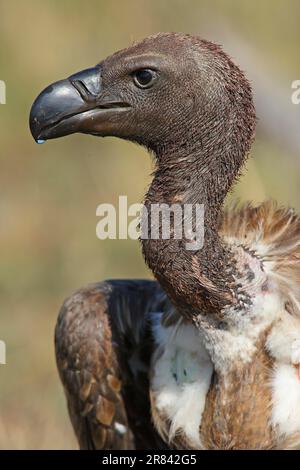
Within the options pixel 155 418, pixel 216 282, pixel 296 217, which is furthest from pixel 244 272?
pixel 155 418

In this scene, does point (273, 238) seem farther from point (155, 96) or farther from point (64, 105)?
point (64, 105)

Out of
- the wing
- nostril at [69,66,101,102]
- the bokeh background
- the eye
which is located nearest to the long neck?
the eye

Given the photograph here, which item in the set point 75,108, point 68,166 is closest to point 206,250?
point 75,108

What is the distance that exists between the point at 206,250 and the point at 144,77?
76 centimetres

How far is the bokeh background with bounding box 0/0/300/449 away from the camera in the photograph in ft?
28.3

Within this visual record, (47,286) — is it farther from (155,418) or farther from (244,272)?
(244,272)

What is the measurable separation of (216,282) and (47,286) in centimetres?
454

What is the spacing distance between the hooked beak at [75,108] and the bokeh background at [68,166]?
2.27 meters

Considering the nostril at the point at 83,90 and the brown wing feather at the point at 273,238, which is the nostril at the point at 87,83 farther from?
the brown wing feather at the point at 273,238

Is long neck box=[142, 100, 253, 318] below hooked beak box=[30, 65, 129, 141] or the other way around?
below

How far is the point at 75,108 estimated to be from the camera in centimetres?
527

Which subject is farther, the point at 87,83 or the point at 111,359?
the point at 111,359

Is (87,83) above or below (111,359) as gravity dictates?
above

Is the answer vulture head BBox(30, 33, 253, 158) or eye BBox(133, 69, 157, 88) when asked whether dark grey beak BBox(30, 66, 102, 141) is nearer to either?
vulture head BBox(30, 33, 253, 158)
